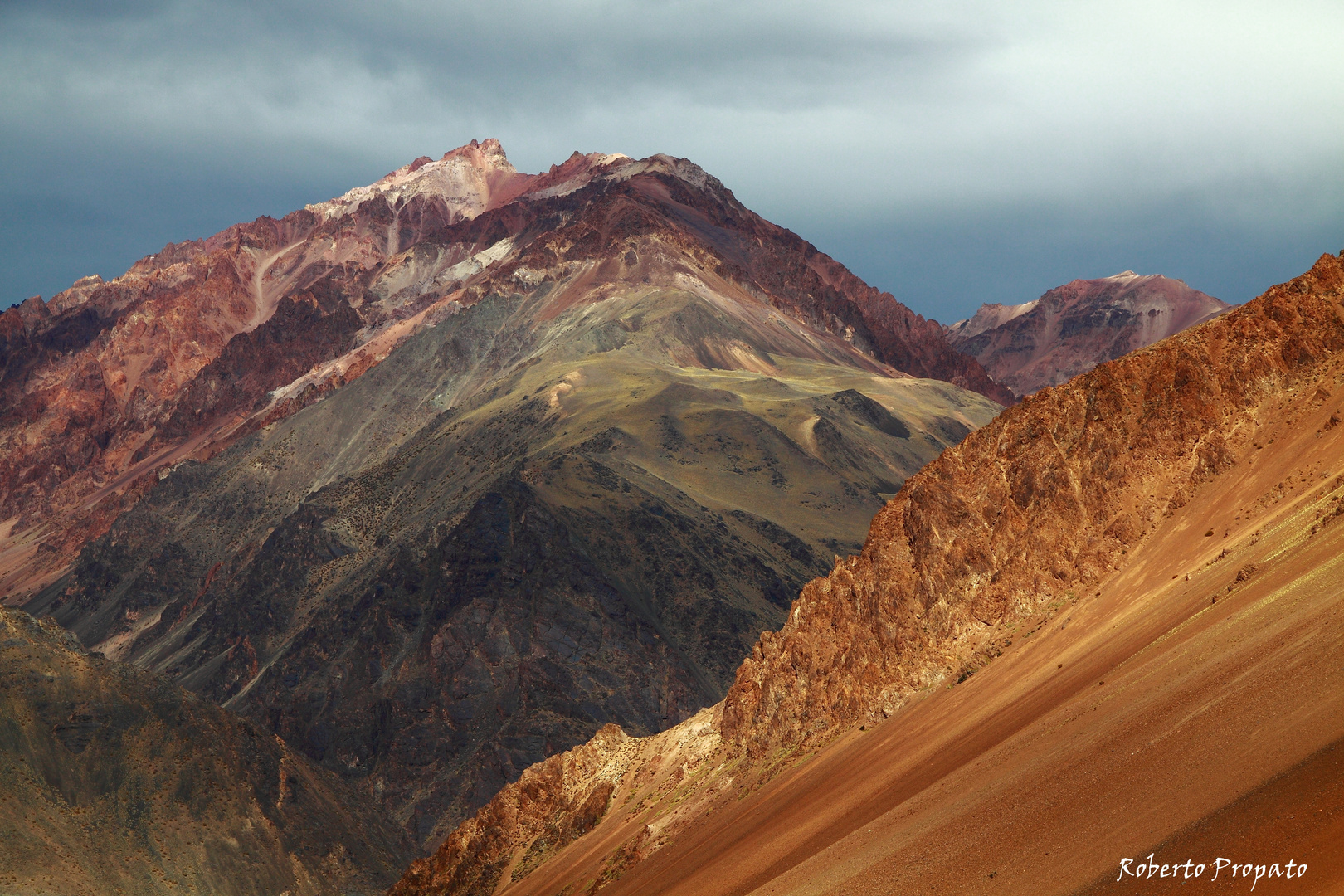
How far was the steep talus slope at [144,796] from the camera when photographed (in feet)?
236

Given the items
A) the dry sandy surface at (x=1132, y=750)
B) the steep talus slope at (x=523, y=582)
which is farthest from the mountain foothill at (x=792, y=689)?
the steep talus slope at (x=523, y=582)

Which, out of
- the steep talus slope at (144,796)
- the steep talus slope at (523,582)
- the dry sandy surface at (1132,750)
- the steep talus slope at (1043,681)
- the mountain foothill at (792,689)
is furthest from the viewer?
the steep talus slope at (523,582)

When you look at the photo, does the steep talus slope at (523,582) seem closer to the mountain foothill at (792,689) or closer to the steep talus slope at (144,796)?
the mountain foothill at (792,689)

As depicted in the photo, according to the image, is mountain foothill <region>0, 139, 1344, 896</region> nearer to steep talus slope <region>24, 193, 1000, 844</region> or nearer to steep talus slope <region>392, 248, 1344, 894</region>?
steep talus slope <region>392, 248, 1344, 894</region>

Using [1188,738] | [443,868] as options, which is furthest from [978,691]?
[443,868]

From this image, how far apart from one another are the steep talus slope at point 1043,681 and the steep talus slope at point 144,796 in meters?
16.6

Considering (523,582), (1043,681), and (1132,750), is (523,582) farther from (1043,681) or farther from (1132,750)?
(1132,750)

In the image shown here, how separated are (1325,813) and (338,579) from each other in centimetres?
13939

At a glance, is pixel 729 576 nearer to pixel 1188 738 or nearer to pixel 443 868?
pixel 443 868

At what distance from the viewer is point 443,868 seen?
216 ft

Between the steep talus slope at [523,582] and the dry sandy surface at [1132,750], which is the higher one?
Answer: the steep talus slope at [523,582]

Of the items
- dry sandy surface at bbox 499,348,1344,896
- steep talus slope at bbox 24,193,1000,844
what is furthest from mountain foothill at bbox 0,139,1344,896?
steep talus slope at bbox 24,193,1000,844

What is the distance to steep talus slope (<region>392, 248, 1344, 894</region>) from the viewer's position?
1203 inches

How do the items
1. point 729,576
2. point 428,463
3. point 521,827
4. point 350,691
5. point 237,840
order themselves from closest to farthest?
point 521,827, point 237,840, point 350,691, point 729,576, point 428,463
